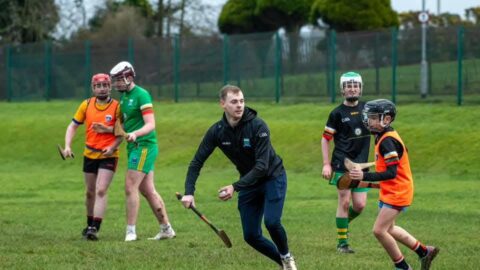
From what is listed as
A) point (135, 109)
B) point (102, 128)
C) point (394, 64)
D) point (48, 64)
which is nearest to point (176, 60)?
point (48, 64)

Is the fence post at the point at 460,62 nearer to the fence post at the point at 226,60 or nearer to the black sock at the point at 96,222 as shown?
the fence post at the point at 226,60

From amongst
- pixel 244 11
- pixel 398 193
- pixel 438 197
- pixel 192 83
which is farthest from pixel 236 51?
pixel 398 193

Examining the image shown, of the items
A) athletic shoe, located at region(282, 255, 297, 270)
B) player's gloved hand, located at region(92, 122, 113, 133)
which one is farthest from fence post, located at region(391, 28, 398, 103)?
athletic shoe, located at region(282, 255, 297, 270)

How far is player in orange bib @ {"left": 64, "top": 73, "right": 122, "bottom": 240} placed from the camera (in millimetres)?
13062

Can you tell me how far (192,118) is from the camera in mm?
35031

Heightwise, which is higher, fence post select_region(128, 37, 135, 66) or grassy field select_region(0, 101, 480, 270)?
fence post select_region(128, 37, 135, 66)

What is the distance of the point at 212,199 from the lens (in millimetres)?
19859

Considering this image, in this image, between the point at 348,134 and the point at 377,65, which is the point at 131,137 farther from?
the point at 377,65

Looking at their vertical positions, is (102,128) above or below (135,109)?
below

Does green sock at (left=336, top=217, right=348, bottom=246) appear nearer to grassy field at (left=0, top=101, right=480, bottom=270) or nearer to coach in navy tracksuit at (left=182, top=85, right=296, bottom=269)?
grassy field at (left=0, top=101, right=480, bottom=270)

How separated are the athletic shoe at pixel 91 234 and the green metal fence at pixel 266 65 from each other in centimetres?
1929

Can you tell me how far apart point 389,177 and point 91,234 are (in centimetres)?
472

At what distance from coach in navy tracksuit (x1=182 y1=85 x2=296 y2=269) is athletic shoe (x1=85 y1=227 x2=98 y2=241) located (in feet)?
11.0

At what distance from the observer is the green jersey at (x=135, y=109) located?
12828mm
